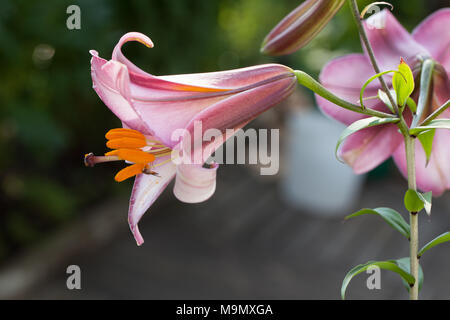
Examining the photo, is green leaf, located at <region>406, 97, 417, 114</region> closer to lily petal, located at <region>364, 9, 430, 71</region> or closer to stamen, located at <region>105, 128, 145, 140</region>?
lily petal, located at <region>364, 9, 430, 71</region>

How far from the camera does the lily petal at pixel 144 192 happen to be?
0.34 metres

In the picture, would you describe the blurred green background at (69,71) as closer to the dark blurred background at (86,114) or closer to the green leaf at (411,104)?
the dark blurred background at (86,114)

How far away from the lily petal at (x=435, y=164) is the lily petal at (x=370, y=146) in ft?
0.04

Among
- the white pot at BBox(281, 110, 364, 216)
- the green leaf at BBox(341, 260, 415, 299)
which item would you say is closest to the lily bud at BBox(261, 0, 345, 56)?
the green leaf at BBox(341, 260, 415, 299)

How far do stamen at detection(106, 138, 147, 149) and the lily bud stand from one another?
11cm

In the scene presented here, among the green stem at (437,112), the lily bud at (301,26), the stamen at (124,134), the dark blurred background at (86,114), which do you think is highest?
the dark blurred background at (86,114)

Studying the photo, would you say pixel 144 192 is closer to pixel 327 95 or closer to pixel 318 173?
pixel 327 95

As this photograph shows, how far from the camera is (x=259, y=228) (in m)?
2.54

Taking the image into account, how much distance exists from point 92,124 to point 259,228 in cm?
90

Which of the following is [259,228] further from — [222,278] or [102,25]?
[102,25]

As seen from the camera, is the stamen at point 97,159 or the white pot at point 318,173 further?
the white pot at point 318,173

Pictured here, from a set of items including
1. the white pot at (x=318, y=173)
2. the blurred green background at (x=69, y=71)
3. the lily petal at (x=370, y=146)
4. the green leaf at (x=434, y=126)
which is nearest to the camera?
the green leaf at (x=434, y=126)

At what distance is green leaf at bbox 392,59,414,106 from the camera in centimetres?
32

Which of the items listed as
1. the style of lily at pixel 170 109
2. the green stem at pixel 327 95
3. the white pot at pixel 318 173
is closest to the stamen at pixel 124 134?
the style of lily at pixel 170 109
